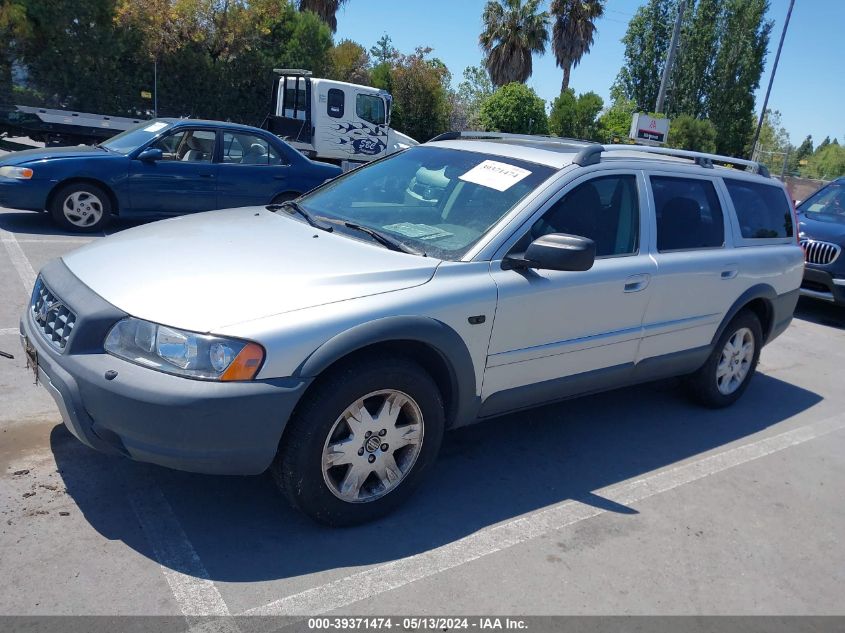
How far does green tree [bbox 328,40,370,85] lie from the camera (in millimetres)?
30500

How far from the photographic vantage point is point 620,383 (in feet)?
14.7

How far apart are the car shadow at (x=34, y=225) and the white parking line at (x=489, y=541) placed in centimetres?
702

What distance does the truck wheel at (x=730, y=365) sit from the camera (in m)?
5.21

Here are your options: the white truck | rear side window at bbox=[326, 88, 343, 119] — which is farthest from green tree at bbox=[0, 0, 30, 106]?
rear side window at bbox=[326, 88, 343, 119]

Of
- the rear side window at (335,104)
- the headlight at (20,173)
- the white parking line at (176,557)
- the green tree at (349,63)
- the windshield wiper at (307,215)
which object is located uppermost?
the green tree at (349,63)

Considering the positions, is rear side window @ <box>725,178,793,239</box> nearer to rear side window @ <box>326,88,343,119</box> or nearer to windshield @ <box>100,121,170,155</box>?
windshield @ <box>100,121,170,155</box>

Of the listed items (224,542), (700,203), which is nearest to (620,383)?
(700,203)

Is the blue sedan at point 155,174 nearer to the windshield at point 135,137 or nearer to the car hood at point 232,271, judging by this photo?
the windshield at point 135,137

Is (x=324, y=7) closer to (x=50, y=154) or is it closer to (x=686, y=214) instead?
(x=50, y=154)

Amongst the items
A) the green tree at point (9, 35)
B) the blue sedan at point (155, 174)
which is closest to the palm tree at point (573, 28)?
the green tree at point (9, 35)

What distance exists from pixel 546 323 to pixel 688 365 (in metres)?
1.63

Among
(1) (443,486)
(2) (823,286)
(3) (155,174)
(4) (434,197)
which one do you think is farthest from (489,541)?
(2) (823,286)

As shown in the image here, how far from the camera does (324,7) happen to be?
115ft

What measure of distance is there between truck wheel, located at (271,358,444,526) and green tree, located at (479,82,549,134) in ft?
89.9
